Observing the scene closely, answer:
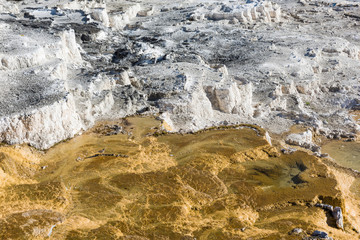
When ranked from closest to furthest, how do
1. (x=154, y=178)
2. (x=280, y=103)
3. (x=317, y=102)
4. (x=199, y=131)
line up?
(x=154, y=178), (x=199, y=131), (x=280, y=103), (x=317, y=102)

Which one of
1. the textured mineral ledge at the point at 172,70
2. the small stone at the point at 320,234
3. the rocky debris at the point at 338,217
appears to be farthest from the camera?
the textured mineral ledge at the point at 172,70

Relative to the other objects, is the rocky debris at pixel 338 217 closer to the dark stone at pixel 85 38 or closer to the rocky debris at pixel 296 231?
the rocky debris at pixel 296 231

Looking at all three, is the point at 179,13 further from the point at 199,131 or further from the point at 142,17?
the point at 199,131

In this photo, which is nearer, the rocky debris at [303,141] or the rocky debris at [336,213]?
the rocky debris at [336,213]

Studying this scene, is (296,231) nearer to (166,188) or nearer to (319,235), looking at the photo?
(319,235)

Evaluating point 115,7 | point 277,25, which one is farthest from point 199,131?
point 115,7

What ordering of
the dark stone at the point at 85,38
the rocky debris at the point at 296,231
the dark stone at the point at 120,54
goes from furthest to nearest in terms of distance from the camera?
the dark stone at the point at 85,38, the dark stone at the point at 120,54, the rocky debris at the point at 296,231

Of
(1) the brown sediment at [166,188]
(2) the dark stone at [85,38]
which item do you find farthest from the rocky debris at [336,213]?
(2) the dark stone at [85,38]

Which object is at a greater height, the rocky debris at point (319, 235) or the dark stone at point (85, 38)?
the dark stone at point (85, 38)
